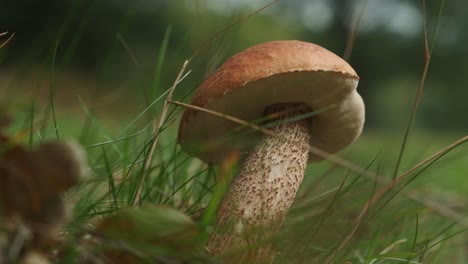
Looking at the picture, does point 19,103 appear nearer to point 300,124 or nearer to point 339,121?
point 300,124

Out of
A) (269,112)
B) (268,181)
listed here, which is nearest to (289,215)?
(268,181)

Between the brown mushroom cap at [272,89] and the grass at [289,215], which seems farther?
the brown mushroom cap at [272,89]

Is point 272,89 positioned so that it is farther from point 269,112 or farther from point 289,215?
point 289,215

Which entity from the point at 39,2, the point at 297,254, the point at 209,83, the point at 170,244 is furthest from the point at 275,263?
the point at 39,2

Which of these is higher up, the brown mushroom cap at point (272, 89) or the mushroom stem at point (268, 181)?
the brown mushroom cap at point (272, 89)

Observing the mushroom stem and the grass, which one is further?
the mushroom stem

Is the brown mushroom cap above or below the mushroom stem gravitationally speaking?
above
